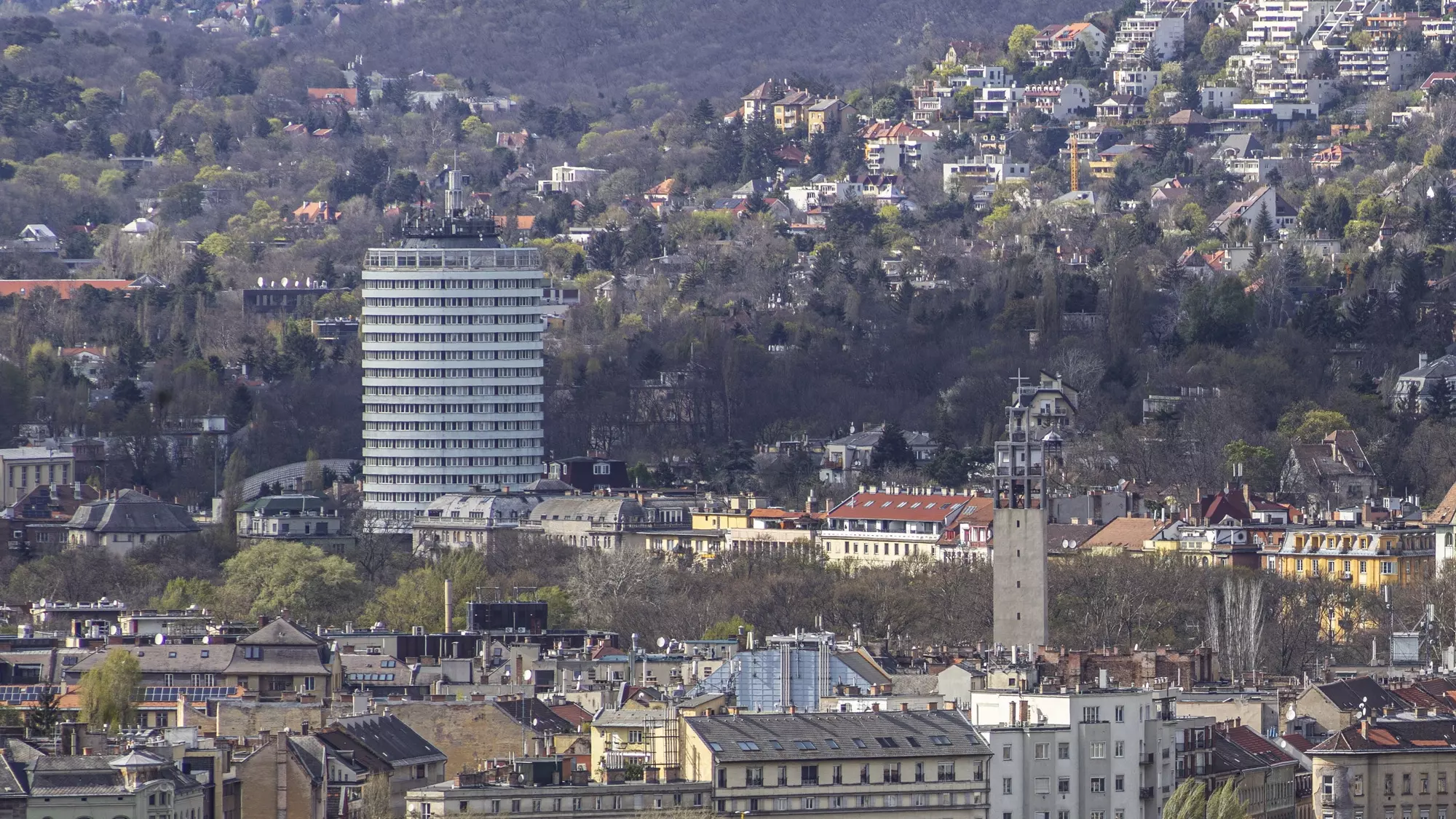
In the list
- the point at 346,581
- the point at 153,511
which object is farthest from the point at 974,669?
the point at 153,511

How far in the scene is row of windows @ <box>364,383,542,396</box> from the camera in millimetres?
169750

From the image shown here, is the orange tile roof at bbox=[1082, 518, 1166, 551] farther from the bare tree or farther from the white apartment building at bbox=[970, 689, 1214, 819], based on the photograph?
the white apartment building at bbox=[970, 689, 1214, 819]

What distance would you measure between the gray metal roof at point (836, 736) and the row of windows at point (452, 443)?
305 ft

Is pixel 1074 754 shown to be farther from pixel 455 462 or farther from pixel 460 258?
pixel 460 258

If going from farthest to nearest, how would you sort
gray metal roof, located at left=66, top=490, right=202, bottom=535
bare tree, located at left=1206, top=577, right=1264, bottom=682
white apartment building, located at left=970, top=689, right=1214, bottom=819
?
gray metal roof, located at left=66, top=490, right=202, bottom=535 → bare tree, located at left=1206, top=577, right=1264, bottom=682 → white apartment building, located at left=970, top=689, right=1214, bottom=819

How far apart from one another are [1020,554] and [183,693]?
21.9m

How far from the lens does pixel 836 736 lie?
74125mm

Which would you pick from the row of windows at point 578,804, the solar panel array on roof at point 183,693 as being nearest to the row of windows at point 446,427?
the solar panel array on roof at point 183,693

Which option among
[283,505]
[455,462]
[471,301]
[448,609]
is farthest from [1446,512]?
[471,301]

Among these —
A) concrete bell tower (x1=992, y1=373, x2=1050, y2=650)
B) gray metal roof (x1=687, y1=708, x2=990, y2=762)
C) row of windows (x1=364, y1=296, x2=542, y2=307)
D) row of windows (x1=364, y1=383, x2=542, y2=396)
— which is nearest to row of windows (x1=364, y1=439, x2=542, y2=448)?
row of windows (x1=364, y1=383, x2=542, y2=396)

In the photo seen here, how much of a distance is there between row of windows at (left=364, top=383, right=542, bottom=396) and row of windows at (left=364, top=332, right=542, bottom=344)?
1.57 m

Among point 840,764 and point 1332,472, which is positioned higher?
point 1332,472

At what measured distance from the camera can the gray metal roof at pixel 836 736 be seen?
72.9 m

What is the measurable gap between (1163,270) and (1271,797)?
343 ft
